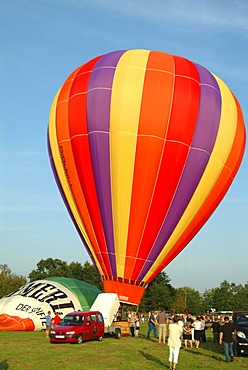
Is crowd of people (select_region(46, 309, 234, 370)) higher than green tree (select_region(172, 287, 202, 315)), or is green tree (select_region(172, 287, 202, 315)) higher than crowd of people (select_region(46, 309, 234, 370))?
green tree (select_region(172, 287, 202, 315))

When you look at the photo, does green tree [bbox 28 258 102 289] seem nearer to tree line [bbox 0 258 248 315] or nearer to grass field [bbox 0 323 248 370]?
tree line [bbox 0 258 248 315]

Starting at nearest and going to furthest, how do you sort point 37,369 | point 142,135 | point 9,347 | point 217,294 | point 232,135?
point 37,369
point 9,347
point 142,135
point 232,135
point 217,294

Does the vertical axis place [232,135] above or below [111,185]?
above

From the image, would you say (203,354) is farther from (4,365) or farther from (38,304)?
(38,304)

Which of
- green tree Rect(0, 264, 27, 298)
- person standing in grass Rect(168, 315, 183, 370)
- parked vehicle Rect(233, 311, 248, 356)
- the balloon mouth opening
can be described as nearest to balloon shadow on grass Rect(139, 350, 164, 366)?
person standing in grass Rect(168, 315, 183, 370)

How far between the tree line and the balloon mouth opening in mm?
52687

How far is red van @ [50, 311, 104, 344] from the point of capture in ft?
59.5

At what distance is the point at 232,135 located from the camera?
77.1 feet

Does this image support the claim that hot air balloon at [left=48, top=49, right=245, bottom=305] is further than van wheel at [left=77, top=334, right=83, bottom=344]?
Yes

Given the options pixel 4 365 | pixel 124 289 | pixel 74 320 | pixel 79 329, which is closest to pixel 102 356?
pixel 4 365

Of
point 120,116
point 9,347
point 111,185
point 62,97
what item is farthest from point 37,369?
point 62,97

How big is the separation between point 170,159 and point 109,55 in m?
6.36

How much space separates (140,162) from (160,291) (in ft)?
227

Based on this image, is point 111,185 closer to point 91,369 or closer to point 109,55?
point 109,55
